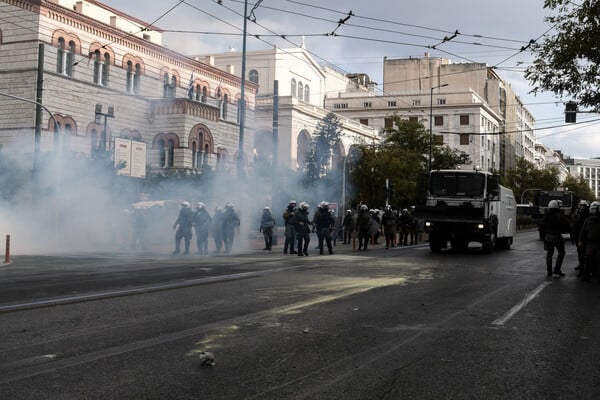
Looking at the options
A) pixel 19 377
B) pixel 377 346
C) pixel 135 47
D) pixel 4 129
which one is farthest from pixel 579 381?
pixel 135 47

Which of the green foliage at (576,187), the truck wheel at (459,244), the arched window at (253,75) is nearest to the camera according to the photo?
the truck wheel at (459,244)

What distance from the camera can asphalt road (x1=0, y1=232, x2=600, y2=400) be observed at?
15.3ft

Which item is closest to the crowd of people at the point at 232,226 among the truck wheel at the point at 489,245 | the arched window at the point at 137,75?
the truck wheel at the point at 489,245

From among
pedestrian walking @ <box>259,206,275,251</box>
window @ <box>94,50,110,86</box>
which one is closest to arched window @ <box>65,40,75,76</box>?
window @ <box>94,50,110,86</box>

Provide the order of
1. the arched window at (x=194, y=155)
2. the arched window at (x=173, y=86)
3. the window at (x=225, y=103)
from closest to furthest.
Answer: the arched window at (x=173, y=86), the arched window at (x=194, y=155), the window at (x=225, y=103)

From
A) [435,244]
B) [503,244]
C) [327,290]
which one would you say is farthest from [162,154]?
[327,290]

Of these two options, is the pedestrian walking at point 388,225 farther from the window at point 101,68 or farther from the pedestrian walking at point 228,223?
the window at point 101,68

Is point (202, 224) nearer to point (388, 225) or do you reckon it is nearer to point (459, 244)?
point (388, 225)

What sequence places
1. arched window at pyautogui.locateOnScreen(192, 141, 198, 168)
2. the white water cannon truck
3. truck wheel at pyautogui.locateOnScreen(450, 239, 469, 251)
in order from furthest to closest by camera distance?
arched window at pyautogui.locateOnScreen(192, 141, 198, 168) < truck wheel at pyautogui.locateOnScreen(450, 239, 469, 251) < the white water cannon truck

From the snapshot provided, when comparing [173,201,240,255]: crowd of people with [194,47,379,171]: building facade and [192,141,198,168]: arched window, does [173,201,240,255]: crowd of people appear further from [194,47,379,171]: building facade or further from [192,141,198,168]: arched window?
[194,47,379,171]: building facade

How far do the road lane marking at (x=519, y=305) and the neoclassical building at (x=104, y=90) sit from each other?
59.7 ft

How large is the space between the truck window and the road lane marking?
28.6 ft

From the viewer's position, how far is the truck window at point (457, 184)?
67.2 ft

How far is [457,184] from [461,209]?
1.16 meters
